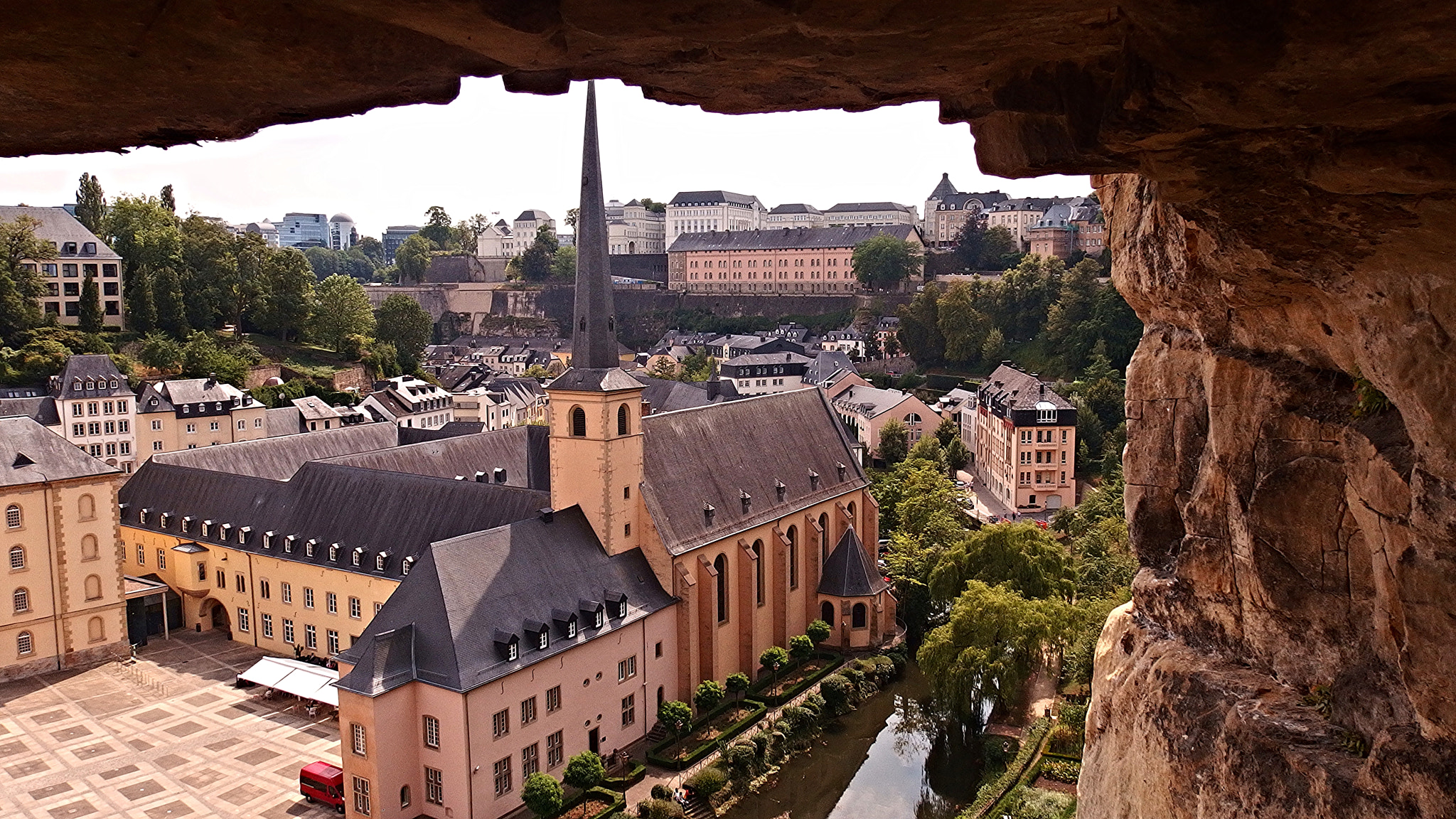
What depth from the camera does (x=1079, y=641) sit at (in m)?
33.8

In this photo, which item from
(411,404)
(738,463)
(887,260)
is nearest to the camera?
(738,463)

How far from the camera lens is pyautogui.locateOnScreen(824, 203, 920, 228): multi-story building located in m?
166

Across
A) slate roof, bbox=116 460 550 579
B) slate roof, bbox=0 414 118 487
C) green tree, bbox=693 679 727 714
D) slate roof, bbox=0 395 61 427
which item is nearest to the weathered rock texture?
green tree, bbox=693 679 727 714

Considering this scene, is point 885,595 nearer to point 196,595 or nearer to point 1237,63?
point 196,595

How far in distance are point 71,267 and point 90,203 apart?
818 inches

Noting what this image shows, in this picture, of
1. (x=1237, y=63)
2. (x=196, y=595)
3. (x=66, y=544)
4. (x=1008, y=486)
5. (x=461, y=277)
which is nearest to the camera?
(x=1237, y=63)

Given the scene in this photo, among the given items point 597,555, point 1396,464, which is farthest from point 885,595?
point 1396,464

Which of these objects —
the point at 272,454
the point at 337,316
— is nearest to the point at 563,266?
the point at 337,316

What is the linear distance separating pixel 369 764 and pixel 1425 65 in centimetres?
2878

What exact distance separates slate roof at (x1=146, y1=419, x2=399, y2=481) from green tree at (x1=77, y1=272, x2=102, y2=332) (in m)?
39.1

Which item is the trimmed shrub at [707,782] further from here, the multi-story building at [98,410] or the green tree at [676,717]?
the multi-story building at [98,410]

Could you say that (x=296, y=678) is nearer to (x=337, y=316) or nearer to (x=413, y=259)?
(x=337, y=316)

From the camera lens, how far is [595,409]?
117ft

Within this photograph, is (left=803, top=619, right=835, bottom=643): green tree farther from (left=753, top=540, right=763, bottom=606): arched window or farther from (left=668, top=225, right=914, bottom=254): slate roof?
(left=668, top=225, right=914, bottom=254): slate roof
